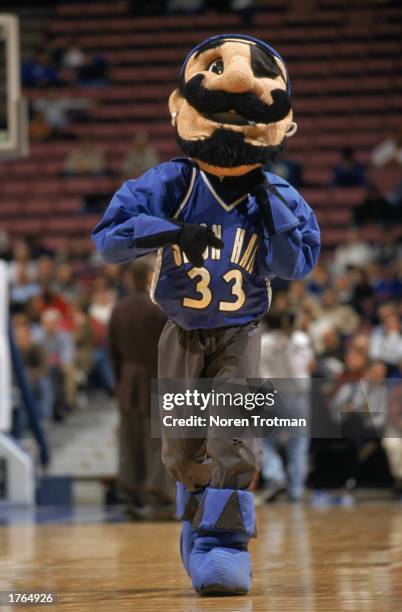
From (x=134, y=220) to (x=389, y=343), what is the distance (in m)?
7.26

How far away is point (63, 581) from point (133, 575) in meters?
0.28

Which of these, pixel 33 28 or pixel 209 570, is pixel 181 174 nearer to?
pixel 209 570

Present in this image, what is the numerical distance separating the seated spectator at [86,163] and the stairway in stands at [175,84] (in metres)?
0.14

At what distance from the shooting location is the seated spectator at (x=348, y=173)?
1515 cm

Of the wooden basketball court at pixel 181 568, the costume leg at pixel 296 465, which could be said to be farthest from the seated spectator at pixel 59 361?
the wooden basketball court at pixel 181 568

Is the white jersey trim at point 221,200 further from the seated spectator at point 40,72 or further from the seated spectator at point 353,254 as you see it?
the seated spectator at point 40,72

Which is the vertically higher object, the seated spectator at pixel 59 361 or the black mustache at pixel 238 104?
the black mustache at pixel 238 104

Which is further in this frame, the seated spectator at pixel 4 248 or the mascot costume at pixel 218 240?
the seated spectator at pixel 4 248

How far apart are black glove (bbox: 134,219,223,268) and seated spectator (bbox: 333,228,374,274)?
31.8 feet

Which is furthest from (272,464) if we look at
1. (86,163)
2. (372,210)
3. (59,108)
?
(59,108)

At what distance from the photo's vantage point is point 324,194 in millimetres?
15102

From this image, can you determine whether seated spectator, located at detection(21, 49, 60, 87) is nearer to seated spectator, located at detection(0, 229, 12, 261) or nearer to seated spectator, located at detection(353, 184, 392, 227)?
seated spectator, located at detection(0, 229, 12, 261)

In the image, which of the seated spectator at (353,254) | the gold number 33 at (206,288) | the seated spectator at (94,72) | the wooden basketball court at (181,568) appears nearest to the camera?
the wooden basketball court at (181,568)

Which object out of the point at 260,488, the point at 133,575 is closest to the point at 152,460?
the point at 260,488
